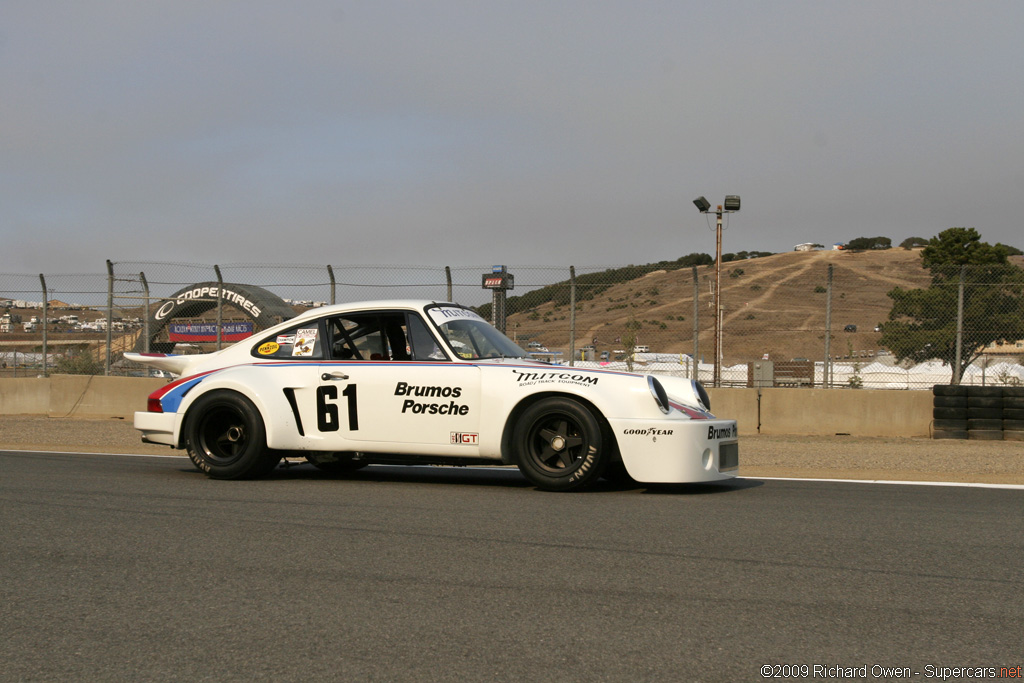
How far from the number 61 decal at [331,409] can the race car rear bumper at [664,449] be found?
6.24 feet

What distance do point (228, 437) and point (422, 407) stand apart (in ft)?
5.41

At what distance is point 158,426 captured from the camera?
7.40m

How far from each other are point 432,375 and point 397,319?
0.68 m

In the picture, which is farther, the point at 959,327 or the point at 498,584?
the point at 959,327

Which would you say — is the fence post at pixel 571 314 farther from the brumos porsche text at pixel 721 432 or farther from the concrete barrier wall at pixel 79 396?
the brumos porsche text at pixel 721 432

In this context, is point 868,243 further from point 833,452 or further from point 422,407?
point 422,407

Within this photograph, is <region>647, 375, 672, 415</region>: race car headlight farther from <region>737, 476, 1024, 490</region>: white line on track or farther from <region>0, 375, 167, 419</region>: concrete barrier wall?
<region>0, 375, 167, 419</region>: concrete barrier wall

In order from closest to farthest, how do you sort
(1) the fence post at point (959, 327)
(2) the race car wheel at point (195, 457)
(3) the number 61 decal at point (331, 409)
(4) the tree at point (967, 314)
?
(3) the number 61 decal at point (331, 409)
(2) the race car wheel at point (195, 457)
(1) the fence post at point (959, 327)
(4) the tree at point (967, 314)

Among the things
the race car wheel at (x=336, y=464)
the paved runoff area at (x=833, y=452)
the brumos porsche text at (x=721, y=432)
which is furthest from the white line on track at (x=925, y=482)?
the race car wheel at (x=336, y=464)

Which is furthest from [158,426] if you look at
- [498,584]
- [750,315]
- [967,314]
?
[750,315]

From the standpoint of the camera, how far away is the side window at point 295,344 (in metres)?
7.28

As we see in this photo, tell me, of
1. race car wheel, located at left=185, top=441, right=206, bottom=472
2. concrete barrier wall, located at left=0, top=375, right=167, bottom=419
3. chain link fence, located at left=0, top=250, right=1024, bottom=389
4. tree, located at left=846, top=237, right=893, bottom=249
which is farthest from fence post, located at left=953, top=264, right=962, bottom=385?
tree, located at left=846, top=237, right=893, bottom=249

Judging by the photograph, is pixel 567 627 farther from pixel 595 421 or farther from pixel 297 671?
pixel 595 421

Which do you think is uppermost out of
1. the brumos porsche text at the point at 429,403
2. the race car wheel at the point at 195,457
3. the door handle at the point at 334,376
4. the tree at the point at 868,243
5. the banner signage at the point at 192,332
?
the tree at the point at 868,243
